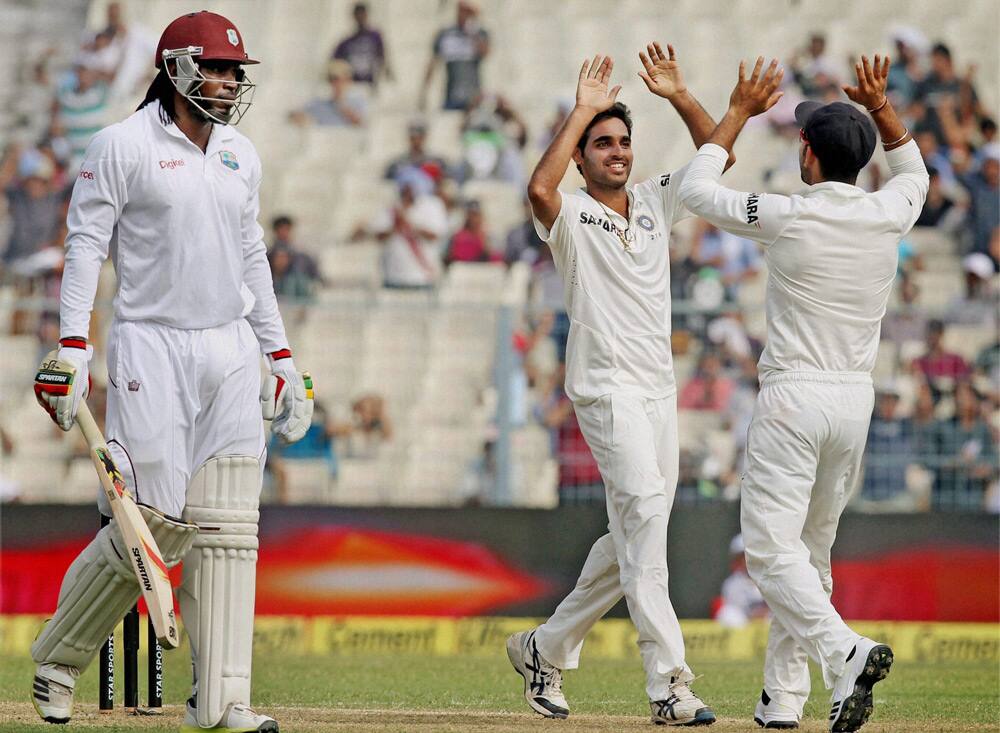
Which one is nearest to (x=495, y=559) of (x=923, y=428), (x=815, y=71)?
(x=923, y=428)

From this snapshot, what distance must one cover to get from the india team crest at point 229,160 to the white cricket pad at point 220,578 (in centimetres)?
102

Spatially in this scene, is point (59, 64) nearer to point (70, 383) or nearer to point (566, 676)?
point (566, 676)

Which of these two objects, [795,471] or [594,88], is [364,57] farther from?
[795,471]

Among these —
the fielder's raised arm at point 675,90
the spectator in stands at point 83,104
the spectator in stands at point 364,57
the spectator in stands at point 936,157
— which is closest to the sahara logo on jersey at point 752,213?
the fielder's raised arm at point 675,90

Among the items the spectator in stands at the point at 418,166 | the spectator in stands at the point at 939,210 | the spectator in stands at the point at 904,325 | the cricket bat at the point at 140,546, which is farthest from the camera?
the spectator in stands at the point at 418,166

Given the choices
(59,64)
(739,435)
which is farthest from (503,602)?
(59,64)

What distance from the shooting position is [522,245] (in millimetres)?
15750

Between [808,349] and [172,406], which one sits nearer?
[172,406]

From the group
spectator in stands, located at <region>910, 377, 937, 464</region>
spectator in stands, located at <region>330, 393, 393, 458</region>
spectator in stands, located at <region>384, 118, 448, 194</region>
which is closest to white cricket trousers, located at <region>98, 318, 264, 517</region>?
spectator in stands, located at <region>330, 393, 393, 458</region>

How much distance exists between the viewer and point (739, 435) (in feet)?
41.7

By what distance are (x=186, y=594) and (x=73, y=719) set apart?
3.21ft

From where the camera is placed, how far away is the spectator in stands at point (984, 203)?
15508 millimetres

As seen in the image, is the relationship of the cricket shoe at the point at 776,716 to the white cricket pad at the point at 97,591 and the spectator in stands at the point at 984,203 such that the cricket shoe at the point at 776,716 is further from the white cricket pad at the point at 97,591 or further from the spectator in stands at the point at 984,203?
the spectator in stands at the point at 984,203

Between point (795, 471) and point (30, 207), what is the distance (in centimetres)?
1106
